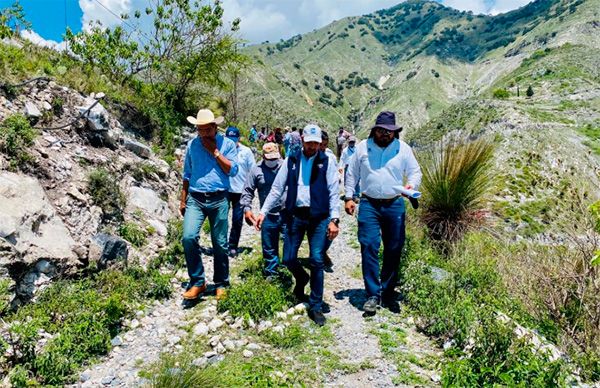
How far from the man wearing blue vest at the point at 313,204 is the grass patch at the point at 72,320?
1898 mm

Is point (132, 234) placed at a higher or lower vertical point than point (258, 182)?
lower

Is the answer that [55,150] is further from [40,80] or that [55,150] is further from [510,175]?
[510,175]

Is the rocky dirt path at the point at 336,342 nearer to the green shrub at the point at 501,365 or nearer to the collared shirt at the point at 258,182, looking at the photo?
the green shrub at the point at 501,365

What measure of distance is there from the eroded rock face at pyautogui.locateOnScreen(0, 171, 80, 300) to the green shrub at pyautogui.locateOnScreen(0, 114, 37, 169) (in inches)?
18.9

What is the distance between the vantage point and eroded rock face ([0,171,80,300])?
14.2 ft

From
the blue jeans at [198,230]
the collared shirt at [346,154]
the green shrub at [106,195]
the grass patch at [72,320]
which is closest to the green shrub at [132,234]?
the green shrub at [106,195]

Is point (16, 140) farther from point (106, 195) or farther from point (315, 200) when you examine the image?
point (315, 200)

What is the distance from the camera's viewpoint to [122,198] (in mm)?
6988

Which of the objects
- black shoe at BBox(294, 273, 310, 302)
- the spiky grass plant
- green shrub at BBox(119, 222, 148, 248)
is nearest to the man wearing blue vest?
black shoe at BBox(294, 273, 310, 302)

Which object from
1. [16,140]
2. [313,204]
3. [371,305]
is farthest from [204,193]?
[16,140]

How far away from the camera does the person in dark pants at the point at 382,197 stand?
190 inches

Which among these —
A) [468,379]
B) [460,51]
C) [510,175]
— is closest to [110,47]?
[510,175]

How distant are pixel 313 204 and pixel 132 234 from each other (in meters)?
3.53

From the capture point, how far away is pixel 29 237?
15.2ft
